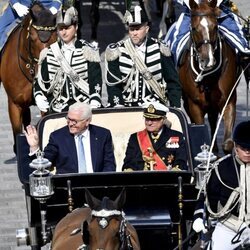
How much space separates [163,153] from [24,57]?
4.38 m

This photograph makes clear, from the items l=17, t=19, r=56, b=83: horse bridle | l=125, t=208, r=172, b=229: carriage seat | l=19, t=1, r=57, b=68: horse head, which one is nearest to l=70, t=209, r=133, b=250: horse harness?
l=125, t=208, r=172, b=229: carriage seat

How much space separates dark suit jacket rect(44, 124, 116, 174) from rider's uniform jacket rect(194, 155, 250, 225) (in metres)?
2.06

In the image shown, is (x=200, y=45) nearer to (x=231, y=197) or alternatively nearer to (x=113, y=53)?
(x=113, y=53)

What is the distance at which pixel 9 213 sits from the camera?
1575 cm

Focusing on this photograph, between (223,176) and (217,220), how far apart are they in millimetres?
347

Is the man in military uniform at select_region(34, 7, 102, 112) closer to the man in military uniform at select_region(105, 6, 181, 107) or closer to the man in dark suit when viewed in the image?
the man in military uniform at select_region(105, 6, 181, 107)

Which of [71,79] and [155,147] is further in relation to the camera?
[71,79]

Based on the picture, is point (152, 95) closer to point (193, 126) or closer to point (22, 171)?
point (193, 126)

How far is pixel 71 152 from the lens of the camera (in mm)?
12586

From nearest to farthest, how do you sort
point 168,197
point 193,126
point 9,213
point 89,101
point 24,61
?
point 168,197, point 193,126, point 89,101, point 9,213, point 24,61

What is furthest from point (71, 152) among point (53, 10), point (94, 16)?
point (94, 16)

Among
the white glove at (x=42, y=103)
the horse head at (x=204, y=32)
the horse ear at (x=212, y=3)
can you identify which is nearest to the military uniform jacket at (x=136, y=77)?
the white glove at (x=42, y=103)

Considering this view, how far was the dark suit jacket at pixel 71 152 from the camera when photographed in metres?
12.6

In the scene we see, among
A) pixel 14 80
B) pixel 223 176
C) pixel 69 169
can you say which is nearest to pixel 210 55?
pixel 14 80
